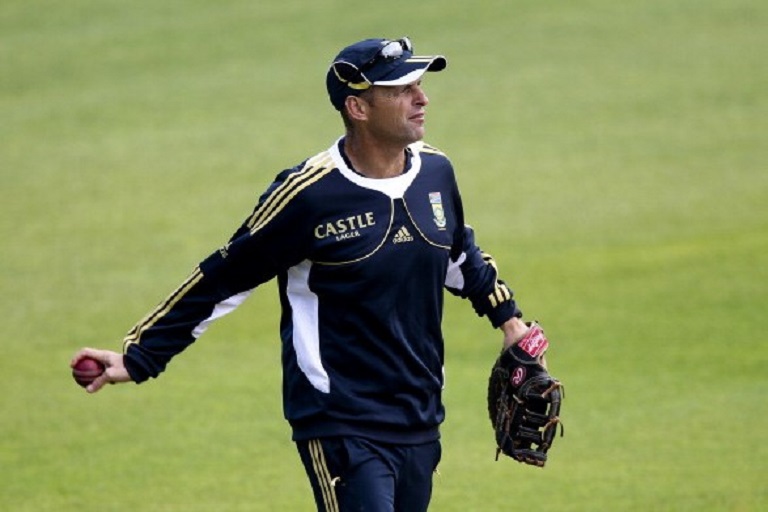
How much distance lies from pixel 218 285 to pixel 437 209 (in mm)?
833

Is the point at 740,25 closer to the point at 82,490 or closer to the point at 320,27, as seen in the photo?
the point at 320,27

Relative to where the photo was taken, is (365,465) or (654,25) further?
(654,25)

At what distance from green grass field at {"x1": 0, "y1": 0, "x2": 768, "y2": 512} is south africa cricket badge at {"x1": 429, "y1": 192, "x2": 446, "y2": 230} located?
3.43m

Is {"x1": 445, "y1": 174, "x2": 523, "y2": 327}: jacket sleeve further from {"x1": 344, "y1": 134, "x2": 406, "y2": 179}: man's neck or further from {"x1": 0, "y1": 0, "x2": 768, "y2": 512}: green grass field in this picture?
{"x1": 0, "y1": 0, "x2": 768, "y2": 512}: green grass field

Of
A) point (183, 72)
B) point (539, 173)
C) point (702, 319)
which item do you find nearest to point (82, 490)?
point (702, 319)

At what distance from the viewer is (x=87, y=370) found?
21.2ft

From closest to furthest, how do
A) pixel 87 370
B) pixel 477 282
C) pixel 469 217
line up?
pixel 87 370 < pixel 477 282 < pixel 469 217

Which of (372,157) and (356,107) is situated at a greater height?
(356,107)

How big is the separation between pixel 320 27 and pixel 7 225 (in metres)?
7.63

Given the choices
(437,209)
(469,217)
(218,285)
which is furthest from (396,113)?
(469,217)

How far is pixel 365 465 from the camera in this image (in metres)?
6.34

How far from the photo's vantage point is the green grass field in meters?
10.4

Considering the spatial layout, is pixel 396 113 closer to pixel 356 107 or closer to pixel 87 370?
pixel 356 107

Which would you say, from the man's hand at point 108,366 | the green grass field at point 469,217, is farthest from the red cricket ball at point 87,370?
the green grass field at point 469,217
